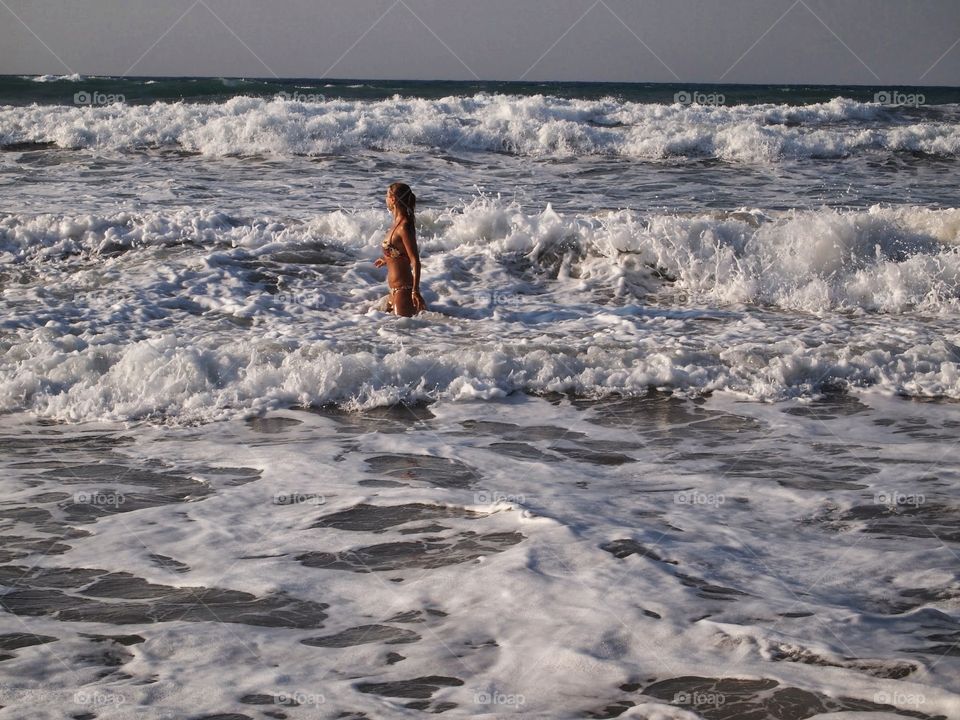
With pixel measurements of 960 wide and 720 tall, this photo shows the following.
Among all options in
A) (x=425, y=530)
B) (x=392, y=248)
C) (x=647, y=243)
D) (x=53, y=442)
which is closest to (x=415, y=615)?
(x=425, y=530)

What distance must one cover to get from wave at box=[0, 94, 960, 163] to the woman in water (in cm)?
1061

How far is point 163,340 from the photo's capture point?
304 inches

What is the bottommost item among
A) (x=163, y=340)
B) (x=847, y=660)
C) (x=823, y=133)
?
(x=847, y=660)

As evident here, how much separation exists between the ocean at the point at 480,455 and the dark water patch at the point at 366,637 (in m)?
0.01

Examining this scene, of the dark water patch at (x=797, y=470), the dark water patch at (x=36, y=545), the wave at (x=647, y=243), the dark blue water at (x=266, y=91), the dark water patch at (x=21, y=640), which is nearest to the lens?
the dark water patch at (x=21, y=640)

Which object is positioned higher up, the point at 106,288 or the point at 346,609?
the point at 106,288

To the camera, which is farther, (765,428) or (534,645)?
(765,428)

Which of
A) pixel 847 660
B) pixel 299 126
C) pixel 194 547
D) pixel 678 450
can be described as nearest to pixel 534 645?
pixel 847 660

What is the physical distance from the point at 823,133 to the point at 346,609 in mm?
20944

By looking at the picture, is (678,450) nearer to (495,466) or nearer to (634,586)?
(495,466)

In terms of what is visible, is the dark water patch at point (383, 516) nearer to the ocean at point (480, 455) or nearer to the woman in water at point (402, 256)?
the ocean at point (480, 455)

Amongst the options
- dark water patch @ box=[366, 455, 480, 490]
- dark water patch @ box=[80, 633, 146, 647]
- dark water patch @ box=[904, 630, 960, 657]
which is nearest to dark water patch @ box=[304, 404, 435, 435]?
dark water patch @ box=[366, 455, 480, 490]

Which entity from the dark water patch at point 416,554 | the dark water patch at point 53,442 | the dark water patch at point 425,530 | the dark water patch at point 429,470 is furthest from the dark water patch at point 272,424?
the dark water patch at point 416,554

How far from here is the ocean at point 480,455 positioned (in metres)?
3.30
